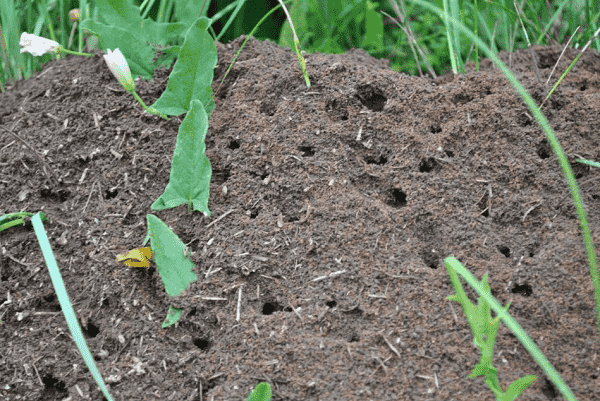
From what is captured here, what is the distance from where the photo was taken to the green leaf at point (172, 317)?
1.26m

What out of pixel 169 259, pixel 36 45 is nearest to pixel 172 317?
pixel 169 259

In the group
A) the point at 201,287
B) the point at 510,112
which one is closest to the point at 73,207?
the point at 201,287

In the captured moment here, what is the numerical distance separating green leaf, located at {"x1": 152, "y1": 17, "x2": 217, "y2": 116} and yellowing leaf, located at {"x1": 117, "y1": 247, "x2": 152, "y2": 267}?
15.5 inches

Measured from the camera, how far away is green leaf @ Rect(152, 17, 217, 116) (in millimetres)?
1478

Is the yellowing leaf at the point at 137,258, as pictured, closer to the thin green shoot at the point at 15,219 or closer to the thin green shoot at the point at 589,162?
the thin green shoot at the point at 15,219

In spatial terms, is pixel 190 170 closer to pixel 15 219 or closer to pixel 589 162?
pixel 15 219

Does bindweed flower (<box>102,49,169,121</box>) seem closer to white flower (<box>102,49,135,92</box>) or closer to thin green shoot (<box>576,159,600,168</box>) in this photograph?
white flower (<box>102,49,135,92</box>)

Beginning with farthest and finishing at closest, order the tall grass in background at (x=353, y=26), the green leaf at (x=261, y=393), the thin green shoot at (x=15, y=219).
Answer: the tall grass in background at (x=353, y=26) → the thin green shoot at (x=15, y=219) → the green leaf at (x=261, y=393)

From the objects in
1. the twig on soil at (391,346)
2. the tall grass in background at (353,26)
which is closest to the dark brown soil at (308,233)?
the twig on soil at (391,346)

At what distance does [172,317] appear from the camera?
1.27 m

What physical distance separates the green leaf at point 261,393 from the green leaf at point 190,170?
0.44 metres

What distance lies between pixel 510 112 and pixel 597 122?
0.22m

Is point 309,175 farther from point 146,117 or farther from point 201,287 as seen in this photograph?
point 146,117

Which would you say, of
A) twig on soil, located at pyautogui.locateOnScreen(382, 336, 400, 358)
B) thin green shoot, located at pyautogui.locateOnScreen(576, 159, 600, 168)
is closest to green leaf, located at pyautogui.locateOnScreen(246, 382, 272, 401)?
twig on soil, located at pyautogui.locateOnScreen(382, 336, 400, 358)
